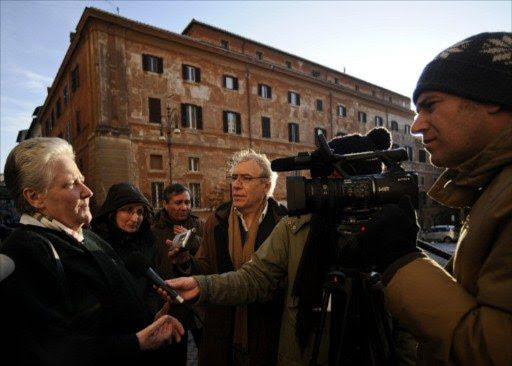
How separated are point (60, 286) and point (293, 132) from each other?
2365cm

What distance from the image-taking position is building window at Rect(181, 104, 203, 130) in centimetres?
1902

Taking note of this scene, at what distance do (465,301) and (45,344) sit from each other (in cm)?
157

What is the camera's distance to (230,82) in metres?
21.2

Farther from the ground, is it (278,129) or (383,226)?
(278,129)

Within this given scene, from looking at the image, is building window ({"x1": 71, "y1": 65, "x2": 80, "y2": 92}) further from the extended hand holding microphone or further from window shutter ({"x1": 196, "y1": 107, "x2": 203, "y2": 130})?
the extended hand holding microphone

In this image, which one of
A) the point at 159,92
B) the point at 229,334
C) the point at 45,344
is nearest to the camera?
the point at 45,344

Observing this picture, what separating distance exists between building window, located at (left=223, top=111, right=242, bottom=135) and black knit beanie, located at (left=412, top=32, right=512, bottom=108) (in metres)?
20.1

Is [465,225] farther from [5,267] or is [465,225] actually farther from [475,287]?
[5,267]

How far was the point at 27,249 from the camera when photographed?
4.57ft

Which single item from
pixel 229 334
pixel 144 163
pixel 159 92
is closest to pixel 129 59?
pixel 159 92

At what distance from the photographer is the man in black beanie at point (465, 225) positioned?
816mm

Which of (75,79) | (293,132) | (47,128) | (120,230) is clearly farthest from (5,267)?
(47,128)

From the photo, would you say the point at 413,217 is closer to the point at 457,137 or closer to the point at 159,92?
the point at 457,137

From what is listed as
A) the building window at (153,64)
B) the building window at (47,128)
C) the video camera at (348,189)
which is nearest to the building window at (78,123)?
the building window at (153,64)
